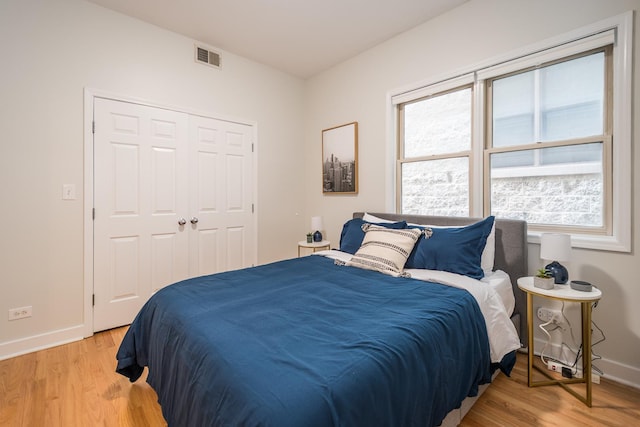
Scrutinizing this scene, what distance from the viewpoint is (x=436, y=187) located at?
2.90 meters

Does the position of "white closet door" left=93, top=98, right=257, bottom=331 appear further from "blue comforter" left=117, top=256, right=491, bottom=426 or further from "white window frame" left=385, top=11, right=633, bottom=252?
"white window frame" left=385, top=11, right=633, bottom=252

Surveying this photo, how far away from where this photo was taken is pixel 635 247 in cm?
183

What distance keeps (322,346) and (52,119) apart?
9.18 feet

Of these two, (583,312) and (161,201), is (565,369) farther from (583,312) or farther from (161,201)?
(161,201)

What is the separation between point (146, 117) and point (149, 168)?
482mm

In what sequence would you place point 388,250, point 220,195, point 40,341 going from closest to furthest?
1. point 388,250
2. point 40,341
3. point 220,195

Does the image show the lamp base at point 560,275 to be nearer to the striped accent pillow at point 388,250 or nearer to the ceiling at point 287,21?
the striped accent pillow at point 388,250

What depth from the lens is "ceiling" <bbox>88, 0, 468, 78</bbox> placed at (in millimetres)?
2553

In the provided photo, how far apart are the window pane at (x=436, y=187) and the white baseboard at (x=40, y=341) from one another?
3.21m

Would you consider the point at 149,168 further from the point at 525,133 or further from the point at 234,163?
the point at 525,133

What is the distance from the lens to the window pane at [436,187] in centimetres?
272

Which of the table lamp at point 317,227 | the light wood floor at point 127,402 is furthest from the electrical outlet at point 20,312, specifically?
the table lamp at point 317,227

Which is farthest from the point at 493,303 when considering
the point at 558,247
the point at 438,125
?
the point at 438,125

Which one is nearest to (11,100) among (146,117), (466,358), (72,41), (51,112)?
(51,112)
